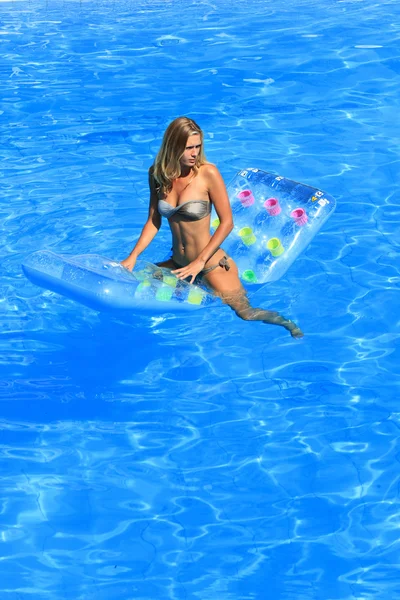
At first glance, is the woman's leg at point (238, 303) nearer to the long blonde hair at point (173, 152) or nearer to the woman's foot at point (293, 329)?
the woman's foot at point (293, 329)

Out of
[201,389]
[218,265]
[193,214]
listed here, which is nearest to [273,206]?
[218,265]

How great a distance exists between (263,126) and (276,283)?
3.34 m

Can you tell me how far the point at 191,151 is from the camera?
514 cm

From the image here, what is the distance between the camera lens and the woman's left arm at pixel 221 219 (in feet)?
17.4

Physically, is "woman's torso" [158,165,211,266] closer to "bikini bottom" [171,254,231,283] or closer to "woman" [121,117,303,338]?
"woman" [121,117,303,338]

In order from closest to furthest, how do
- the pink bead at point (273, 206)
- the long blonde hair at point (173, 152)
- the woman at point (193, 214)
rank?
the long blonde hair at point (173, 152) → the woman at point (193, 214) → the pink bead at point (273, 206)

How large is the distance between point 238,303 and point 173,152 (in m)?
1.00

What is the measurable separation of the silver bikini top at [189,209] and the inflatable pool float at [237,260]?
334mm

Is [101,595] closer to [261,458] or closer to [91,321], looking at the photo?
[261,458]

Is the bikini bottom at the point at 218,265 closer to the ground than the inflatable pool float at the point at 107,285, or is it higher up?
higher up

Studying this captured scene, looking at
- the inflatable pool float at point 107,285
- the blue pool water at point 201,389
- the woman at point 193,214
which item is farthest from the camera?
the woman at point 193,214

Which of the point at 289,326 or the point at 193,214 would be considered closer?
the point at 193,214

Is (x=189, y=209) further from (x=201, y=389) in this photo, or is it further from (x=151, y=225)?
(x=201, y=389)

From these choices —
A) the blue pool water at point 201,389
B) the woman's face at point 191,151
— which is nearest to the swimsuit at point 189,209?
the woman's face at point 191,151
